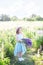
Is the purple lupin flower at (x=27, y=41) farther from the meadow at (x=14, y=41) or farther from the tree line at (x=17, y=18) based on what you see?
the tree line at (x=17, y=18)

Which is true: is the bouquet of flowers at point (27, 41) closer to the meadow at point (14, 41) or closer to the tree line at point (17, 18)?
the meadow at point (14, 41)

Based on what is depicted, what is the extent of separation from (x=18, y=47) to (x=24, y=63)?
6.9 inches

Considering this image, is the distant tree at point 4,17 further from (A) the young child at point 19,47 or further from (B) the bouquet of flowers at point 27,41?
(B) the bouquet of flowers at point 27,41

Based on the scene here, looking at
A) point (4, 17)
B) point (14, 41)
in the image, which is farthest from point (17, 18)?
point (14, 41)

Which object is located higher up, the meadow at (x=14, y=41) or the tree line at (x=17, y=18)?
the tree line at (x=17, y=18)

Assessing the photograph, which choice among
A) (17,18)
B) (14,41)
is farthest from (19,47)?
(17,18)

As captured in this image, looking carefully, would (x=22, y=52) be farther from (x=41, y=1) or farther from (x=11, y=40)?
(x=41, y=1)

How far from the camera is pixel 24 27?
1670 mm

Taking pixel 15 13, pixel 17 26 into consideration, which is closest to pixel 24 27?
pixel 17 26

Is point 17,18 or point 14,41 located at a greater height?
point 17,18

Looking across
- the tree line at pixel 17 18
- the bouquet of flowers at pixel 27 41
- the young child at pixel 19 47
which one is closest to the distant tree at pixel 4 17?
the tree line at pixel 17 18

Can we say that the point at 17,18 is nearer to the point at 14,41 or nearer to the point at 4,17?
the point at 4,17

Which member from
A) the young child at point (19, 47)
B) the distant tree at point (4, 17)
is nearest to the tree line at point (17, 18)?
the distant tree at point (4, 17)

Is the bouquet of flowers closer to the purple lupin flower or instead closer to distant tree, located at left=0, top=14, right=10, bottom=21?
the purple lupin flower
